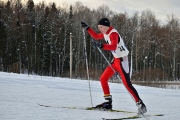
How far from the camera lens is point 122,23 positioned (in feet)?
187

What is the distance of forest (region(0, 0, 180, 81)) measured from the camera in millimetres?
47500

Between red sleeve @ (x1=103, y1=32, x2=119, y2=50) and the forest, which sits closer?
red sleeve @ (x1=103, y1=32, x2=119, y2=50)

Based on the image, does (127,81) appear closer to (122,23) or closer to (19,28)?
(19,28)

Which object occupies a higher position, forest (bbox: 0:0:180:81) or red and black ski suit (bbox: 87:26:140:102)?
forest (bbox: 0:0:180:81)

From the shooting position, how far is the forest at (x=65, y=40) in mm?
47500

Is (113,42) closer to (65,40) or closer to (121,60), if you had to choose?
(121,60)

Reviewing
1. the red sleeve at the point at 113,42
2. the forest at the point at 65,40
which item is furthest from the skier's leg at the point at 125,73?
the forest at the point at 65,40

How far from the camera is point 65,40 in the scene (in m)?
48.8

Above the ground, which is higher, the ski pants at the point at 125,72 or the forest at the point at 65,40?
the forest at the point at 65,40

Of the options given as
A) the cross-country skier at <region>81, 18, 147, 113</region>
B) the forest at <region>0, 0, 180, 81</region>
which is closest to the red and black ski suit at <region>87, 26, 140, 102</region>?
the cross-country skier at <region>81, 18, 147, 113</region>

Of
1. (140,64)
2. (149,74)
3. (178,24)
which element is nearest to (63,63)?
(140,64)

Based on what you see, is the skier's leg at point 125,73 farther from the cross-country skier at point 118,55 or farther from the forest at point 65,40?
the forest at point 65,40

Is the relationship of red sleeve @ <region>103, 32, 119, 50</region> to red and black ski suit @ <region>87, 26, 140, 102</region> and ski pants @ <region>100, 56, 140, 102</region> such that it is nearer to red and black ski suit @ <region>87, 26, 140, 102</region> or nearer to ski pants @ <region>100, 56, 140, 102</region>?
red and black ski suit @ <region>87, 26, 140, 102</region>

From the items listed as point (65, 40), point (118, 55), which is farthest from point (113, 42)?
point (65, 40)
